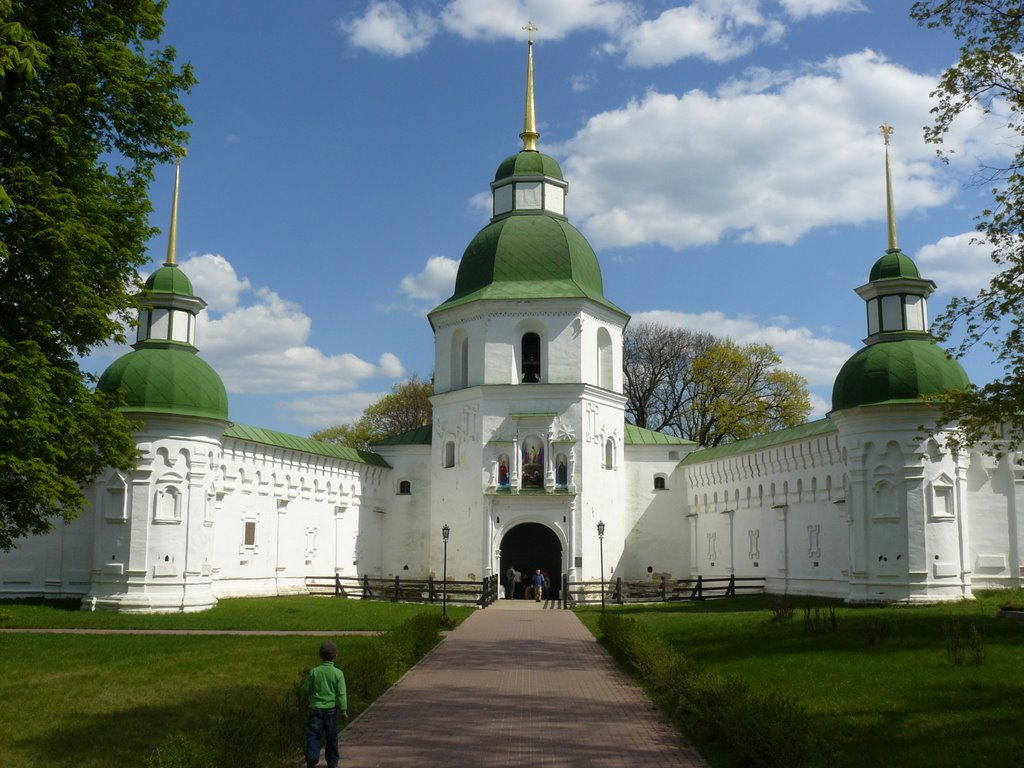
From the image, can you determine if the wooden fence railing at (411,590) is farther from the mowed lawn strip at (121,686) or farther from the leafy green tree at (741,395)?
the leafy green tree at (741,395)

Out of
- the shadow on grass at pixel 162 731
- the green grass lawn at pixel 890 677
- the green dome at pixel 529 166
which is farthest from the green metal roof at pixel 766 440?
the shadow on grass at pixel 162 731

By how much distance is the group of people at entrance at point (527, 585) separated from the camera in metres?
34.5

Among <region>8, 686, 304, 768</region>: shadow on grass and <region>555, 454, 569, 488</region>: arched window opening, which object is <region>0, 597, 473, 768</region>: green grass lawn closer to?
<region>8, 686, 304, 768</region>: shadow on grass

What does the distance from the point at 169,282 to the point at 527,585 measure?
1678 cm

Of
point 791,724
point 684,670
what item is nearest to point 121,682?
point 684,670

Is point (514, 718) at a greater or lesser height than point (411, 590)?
lesser

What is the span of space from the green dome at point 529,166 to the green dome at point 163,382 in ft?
57.2

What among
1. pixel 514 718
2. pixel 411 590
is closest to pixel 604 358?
pixel 411 590

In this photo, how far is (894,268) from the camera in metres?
27.2

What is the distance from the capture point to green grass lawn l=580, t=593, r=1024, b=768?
32.3ft

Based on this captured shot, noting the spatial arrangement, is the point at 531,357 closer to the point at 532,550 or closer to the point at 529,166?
the point at 532,550

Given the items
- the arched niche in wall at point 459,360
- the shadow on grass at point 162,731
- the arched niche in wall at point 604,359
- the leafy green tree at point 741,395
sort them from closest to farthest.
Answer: the shadow on grass at point 162,731 → the arched niche in wall at point 604,359 → the arched niche in wall at point 459,360 → the leafy green tree at point 741,395

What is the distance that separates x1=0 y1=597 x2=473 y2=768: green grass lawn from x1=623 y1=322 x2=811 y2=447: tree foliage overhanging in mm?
31263

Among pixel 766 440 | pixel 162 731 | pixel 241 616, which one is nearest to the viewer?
pixel 162 731
